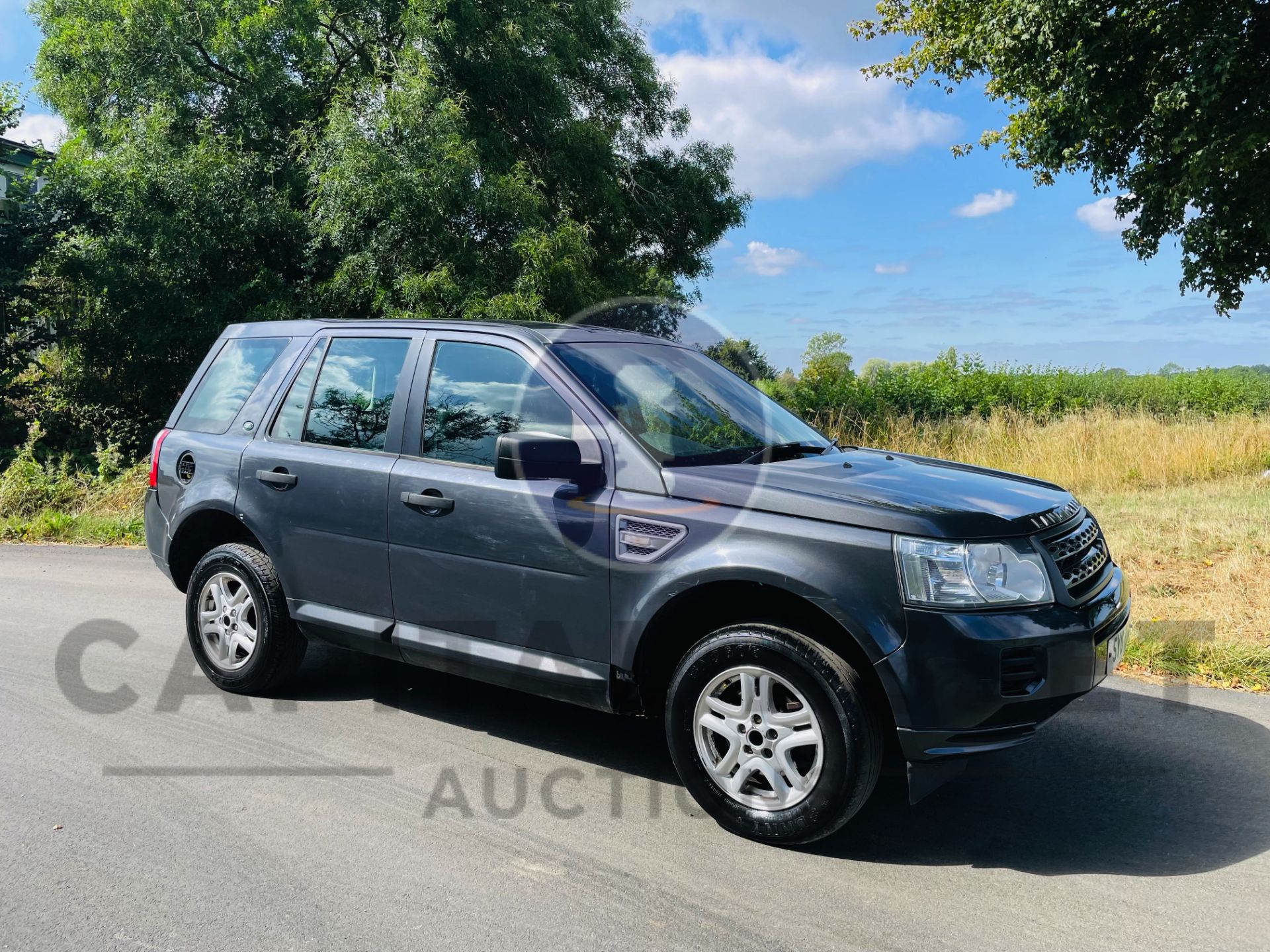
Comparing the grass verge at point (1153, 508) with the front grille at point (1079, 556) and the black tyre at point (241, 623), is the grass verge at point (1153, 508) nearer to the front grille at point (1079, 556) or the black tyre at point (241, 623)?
the front grille at point (1079, 556)

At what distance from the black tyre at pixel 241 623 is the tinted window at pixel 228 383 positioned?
0.75 m

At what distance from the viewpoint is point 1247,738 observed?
4684 millimetres

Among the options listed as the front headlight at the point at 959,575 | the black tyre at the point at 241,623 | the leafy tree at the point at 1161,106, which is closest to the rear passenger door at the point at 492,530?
the black tyre at the point at 241,623

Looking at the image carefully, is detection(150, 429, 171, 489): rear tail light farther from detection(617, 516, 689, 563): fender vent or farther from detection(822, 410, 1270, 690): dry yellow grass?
detection(822, 410, 1270, 690): dry yellow grass

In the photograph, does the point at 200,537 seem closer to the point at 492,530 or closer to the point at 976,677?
the point at 492,530

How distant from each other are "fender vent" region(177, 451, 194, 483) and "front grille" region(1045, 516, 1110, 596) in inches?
171

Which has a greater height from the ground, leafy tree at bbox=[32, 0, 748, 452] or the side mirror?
leafy tree at bbox=[32, 0, 748, 452]

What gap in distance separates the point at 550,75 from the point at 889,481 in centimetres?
2079

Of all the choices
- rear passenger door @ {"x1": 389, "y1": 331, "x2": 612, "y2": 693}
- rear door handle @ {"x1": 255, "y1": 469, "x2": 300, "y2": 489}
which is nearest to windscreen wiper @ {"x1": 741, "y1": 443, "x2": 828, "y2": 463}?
rear passenger door @ {"x1": 389, "y1": 331, "x2": 612, "y2": 693}

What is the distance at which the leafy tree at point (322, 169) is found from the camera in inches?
712

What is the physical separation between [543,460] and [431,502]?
2.59 ft

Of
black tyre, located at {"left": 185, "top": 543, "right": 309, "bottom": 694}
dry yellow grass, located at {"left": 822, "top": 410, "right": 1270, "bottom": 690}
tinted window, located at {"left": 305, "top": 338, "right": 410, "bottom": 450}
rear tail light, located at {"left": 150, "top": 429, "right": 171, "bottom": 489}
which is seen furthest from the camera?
dry yellow grass, located at {"left": 822, "top": 410, "right": 1270, "bottom": 690}

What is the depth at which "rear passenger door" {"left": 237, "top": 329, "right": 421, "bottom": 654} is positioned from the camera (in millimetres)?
4688

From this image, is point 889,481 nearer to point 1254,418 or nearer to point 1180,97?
point 1180,97
